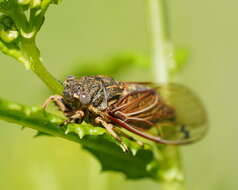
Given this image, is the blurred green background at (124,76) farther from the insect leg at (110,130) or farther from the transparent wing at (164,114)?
the insect leg at (110,130)

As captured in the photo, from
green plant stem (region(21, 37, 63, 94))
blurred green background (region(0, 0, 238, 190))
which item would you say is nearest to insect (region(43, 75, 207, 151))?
green plant stem (region(21, 37, 63, 94))

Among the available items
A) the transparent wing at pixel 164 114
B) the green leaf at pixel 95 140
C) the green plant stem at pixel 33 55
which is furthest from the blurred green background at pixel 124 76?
the green plant stem at pixel 33 55

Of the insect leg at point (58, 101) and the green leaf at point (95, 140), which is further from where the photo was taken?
the insect leg at point (58, 101)

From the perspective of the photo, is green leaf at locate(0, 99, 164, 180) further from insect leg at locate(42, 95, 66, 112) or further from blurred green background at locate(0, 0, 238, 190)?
blurred green background at locate(0, 0, 238, 190)

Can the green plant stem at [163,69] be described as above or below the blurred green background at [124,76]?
above

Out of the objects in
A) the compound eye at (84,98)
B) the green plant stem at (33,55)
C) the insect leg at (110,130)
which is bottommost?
the insect leg at (110,130)

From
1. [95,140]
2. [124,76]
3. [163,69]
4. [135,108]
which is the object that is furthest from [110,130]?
[124,76]

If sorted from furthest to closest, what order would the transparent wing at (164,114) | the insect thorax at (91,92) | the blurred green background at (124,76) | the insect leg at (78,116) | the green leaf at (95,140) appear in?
the blurred green background at (124,76) → the transparent wing at (164,114) → the insect thorax at (91,92) → the insect leg at (78,116) → the green leaf at (95,140)
